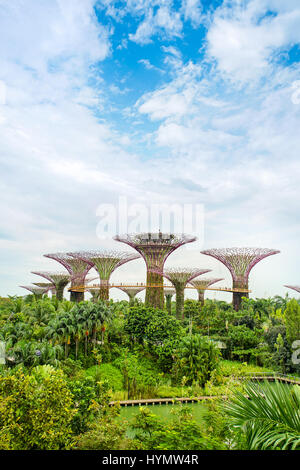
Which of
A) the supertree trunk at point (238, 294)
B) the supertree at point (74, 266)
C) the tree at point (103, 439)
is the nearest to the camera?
the tree at point (103, 439)

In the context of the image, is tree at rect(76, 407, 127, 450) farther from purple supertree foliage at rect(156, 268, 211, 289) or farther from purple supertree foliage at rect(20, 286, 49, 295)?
purple supertree foliage at rect(20, 286, 49, 295)

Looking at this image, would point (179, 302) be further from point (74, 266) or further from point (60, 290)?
point (60, 290)

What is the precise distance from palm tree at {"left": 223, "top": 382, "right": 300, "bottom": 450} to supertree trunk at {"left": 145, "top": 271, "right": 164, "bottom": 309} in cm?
2132

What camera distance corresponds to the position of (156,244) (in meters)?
24.7

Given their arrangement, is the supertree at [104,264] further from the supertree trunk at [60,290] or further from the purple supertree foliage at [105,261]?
the supertree trunk at [60,290]

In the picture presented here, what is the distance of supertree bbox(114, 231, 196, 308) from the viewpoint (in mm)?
24625

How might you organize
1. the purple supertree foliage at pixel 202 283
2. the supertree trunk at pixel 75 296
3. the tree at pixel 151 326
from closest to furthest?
the tree at pixel 151 326, the supertree trunk at pixel 75 296, the purple supertree foliage at pixel 202 283

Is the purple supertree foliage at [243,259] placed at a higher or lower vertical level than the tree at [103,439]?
higher

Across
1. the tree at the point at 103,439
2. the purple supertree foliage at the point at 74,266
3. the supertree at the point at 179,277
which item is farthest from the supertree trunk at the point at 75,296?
the tree at the point at 103,439

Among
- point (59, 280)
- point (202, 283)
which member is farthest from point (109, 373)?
point (202, 283)

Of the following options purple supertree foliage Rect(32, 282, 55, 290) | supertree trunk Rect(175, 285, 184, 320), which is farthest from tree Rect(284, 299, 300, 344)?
purple supertree foliage Rect(32, 282, 55, 290)

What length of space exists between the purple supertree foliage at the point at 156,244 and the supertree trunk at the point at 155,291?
2.70ft

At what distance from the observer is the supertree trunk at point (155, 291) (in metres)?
24.4
